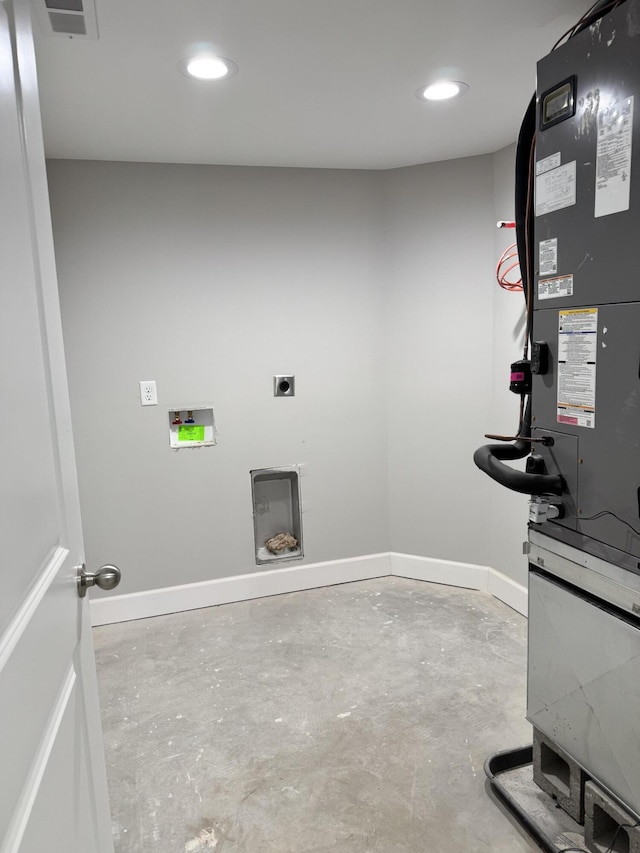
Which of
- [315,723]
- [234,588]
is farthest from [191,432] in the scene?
[315,723]

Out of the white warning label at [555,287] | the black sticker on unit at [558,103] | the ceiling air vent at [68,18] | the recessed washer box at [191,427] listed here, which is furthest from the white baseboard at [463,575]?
the ceiling air vent at [68,18]

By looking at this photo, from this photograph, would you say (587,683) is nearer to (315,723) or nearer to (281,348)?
(315,723)

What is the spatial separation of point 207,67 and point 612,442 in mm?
1796

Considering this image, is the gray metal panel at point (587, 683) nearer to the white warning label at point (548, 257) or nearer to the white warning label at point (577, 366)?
the white warning label at point (577, 366)

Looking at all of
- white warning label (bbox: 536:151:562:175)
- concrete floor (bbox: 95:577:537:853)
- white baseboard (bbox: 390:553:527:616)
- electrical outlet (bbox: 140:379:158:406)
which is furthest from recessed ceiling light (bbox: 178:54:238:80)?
white baseboard (bbox: 390:553:527:616)

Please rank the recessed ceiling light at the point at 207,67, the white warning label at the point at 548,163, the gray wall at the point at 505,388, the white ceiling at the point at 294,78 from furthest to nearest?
the gray wall at the point at 505,388
the recessed ceiling light at the point at 207,67
the white ceiling at the point at 294,78
the white warning label at the point at 548,163

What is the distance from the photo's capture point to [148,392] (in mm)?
3066

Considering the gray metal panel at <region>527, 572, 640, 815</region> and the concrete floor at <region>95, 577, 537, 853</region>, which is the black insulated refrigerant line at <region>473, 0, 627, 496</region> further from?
the concrete floor at <region>95, 577, 537, 853</region>

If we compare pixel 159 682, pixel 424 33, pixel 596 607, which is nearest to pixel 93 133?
pixel 424 33

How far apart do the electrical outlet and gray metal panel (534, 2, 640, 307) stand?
2.14 m

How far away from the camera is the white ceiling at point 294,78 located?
1.71 m

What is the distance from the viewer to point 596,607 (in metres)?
1.51

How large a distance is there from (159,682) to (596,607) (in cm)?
189

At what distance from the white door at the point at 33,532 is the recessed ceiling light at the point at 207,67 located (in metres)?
1.06
